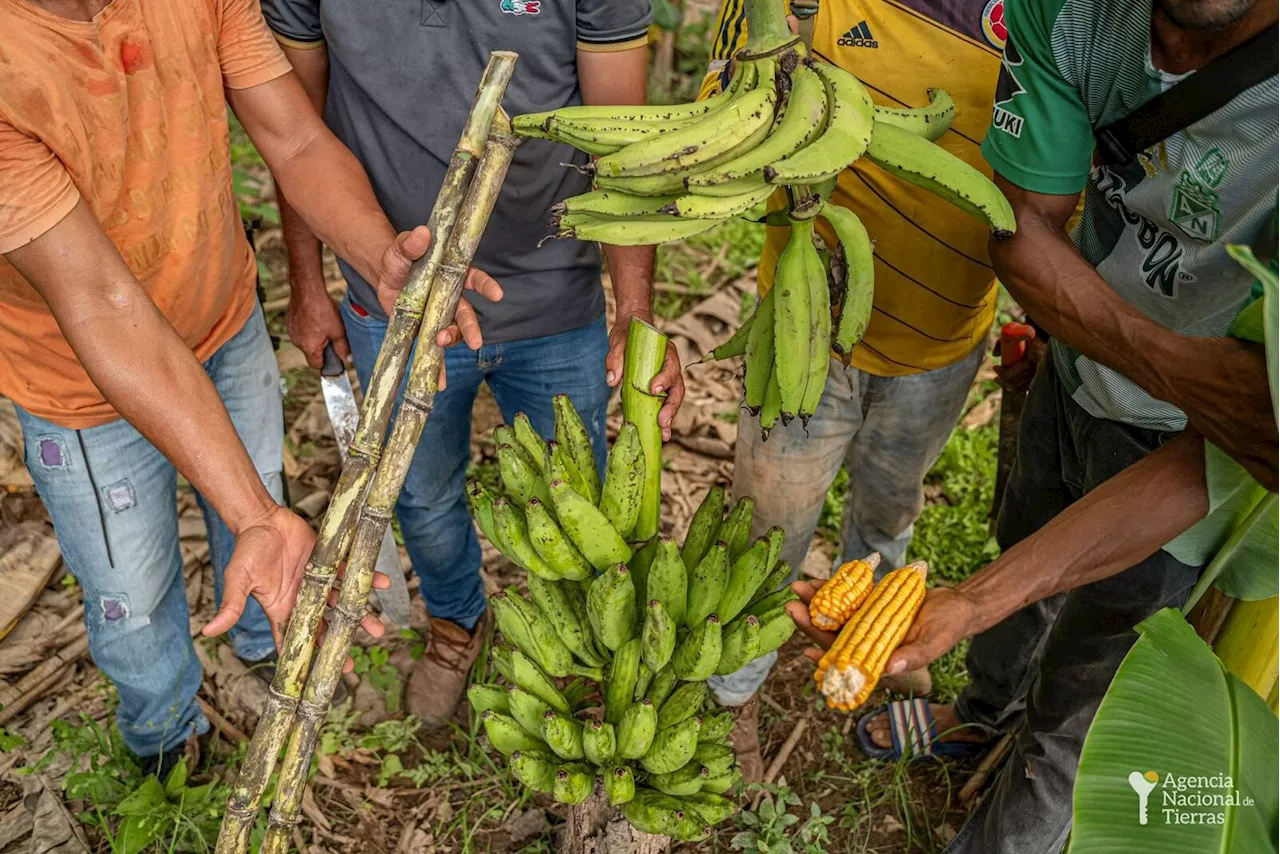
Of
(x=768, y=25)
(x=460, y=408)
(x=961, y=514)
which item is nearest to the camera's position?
(x=768, y=25)

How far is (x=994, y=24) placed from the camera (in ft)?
7.27

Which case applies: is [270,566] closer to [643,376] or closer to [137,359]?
[137,359]

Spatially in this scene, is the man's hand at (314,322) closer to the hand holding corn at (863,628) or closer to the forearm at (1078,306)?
the hand holding corn at (863,628)

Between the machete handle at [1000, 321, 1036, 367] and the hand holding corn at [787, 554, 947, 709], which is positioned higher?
the hand holding corn at [787, 554, 947, 709]

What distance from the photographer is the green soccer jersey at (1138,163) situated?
1.73 m

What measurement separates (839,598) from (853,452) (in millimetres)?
1378

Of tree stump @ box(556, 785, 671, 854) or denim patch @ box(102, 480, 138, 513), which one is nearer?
tree stump @ box(556, 785, 671, 854)

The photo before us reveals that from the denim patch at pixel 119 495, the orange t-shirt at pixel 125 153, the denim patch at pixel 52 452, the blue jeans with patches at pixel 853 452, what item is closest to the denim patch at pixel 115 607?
the denim patch at pixel 119 495

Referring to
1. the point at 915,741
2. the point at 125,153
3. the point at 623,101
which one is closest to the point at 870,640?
the point at 623,101

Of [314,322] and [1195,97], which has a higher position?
[1195,97]

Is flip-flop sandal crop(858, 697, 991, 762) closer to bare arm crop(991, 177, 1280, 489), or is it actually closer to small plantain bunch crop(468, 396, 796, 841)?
small plantain bunch crop(468, 396, 796, 841)

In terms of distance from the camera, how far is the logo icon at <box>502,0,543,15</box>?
7.63 ft

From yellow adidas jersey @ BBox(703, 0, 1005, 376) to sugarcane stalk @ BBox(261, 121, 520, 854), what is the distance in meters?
0.85

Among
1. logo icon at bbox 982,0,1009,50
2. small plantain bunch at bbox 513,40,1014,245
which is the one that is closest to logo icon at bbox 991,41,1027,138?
logo icon at bbox 982,0,1009,50
